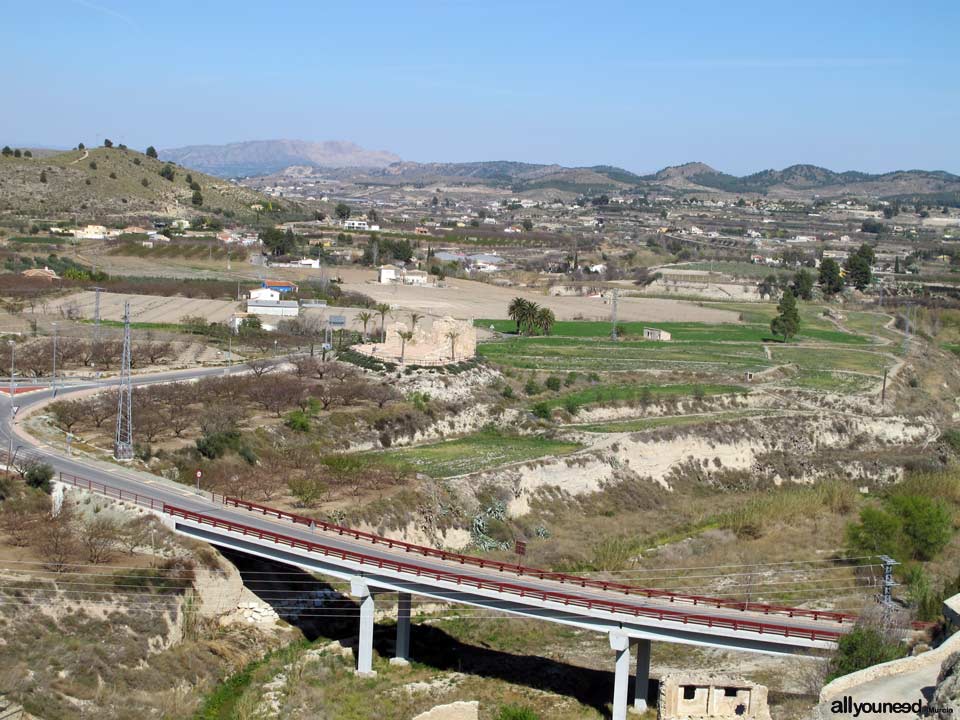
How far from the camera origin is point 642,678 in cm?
2777

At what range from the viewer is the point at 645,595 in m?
28.6

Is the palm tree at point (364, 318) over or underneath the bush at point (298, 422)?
over

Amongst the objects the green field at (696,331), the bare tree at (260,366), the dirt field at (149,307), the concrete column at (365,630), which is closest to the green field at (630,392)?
the bare tree at (260,366)

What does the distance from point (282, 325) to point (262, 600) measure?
36416 millimetres

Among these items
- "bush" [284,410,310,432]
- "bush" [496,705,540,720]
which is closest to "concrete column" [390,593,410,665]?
"bush" [496,705,540,720]

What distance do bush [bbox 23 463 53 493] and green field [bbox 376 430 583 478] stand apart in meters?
12.9

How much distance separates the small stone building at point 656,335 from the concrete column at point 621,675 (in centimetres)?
5027

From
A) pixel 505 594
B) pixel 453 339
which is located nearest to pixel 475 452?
pixel 453 339

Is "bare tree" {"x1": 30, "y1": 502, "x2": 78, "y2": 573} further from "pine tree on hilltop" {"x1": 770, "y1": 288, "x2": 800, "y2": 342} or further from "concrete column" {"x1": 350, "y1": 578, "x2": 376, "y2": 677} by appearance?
"pine tree on hilltop" {"x1": 770, "y1": 288, "x2": 800, "y2": 342}

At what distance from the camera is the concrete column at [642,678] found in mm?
27625

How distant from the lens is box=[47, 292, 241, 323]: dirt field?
69.2 meters

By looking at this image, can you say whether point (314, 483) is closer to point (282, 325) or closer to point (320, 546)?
point (320, 546)

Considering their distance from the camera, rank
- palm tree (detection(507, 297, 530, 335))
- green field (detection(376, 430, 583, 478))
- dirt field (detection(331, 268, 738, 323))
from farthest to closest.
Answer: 1. dirt field (detection(331, 268, 738, 323))
2. palm tree (detection(507, 297, 530, 335))
3. green field (detection(376, 430, 583, 478))

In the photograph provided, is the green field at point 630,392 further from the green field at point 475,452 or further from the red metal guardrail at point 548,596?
the red metal guardrail at point 548,596
